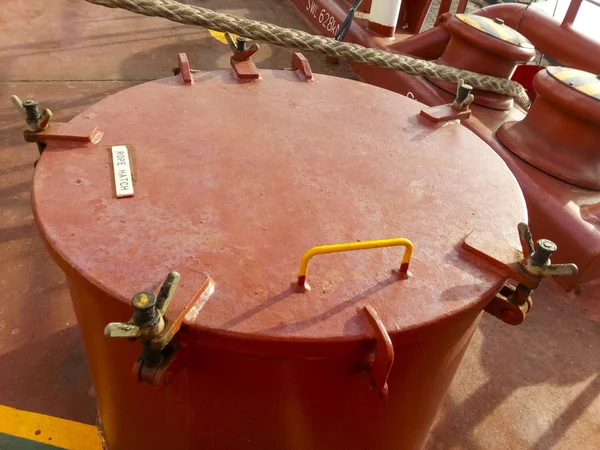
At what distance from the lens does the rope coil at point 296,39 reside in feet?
5.98

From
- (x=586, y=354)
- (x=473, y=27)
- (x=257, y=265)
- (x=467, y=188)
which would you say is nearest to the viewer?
(x=257, y=265)

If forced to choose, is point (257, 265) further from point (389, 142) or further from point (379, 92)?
point (379, 92)

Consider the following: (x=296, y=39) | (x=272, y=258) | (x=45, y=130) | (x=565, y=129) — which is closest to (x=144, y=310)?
(x=272, y=258)

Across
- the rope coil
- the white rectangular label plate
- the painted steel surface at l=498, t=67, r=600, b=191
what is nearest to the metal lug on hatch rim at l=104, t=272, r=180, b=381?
the white rectangular label plate

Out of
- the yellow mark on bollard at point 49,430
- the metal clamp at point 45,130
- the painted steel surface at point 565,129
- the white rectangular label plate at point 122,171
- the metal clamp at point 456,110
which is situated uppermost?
the metal clamp at point 456,110

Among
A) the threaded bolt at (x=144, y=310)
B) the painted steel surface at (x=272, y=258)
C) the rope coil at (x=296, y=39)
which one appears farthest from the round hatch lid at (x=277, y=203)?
the rope coil at (x=296, y=39)

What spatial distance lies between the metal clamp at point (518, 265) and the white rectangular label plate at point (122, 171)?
2.62 ft

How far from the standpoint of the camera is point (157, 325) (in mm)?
812

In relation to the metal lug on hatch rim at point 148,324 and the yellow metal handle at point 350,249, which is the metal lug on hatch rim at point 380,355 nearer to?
the yellow metal handle at point 350,249

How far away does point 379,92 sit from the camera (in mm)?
1761

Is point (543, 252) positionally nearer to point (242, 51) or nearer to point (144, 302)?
point (144, 302)

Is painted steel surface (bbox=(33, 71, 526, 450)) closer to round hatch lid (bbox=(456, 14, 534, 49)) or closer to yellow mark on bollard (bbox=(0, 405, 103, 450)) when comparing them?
yellow mark on bollard (bbox=(0, 405, 103, 450))

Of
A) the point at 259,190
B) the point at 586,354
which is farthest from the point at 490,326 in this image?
the point at 259,190

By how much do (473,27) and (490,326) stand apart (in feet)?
6.03
